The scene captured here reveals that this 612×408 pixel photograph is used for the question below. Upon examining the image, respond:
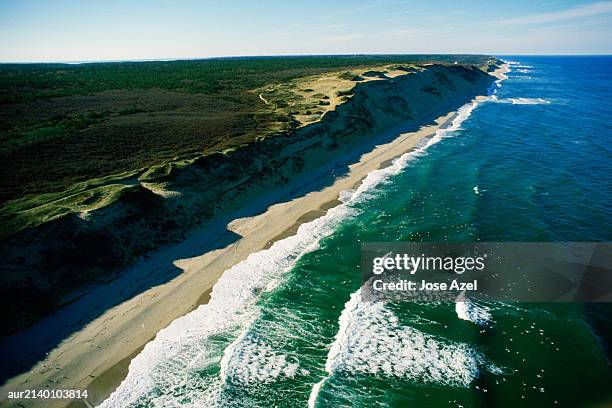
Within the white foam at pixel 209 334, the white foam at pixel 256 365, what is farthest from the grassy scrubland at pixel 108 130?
the white foam at pixel 256 365

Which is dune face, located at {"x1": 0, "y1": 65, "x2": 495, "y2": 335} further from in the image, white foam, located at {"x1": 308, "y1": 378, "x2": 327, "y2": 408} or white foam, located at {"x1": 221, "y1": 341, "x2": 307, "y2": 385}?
white foam, located at {"x1": 308, "y1": 378, "x2": 327, "y2": 408}

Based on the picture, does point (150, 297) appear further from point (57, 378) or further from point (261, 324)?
point (261, 324)

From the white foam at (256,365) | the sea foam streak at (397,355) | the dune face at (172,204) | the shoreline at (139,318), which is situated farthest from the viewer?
the dune face at (172,204)

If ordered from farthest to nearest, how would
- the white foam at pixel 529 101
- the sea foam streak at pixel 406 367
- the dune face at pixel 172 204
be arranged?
the white foam at pixel 529 101 < the dune face at pixel 172 204 < the sea foam streak at pixel 406 367

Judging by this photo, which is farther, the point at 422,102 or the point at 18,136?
the point at 422,102

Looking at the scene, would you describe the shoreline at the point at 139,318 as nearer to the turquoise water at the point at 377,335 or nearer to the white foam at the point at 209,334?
the white foam at the point at 209,334

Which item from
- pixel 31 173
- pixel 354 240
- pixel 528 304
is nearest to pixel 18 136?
pixel 31 173

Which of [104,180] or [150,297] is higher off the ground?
[104,180]

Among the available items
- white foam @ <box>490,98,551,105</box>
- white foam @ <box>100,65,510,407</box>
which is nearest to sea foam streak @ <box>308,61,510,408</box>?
white foam @ <box>100,65,510,407</box>
